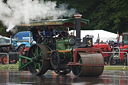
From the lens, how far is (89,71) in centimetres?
1543

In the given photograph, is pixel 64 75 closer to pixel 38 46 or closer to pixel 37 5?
pixel 38 46

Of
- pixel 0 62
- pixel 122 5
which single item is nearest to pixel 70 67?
pixel 0 62

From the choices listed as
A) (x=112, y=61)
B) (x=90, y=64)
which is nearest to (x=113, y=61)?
(x=112, y=61)

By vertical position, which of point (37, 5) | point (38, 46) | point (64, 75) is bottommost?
point (64, 75)

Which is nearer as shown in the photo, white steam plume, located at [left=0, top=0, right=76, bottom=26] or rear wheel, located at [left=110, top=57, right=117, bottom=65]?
white steam plume, located at [left=0, top=0, right=76, bottom=26]

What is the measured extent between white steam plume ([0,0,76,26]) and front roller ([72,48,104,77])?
3.52 m

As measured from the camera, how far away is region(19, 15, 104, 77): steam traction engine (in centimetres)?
1555

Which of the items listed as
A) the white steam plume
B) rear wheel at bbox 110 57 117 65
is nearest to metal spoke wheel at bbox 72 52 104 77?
the white steam plume

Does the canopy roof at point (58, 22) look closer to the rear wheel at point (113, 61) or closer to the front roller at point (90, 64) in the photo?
the front roller at point (90, 64)

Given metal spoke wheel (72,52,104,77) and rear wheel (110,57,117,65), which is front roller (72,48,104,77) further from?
rear wheel (110,57,117,65)

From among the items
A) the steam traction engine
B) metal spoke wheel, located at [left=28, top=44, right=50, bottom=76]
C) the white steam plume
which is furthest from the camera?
the white steam plume

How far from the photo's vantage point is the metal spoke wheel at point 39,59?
16.5 m

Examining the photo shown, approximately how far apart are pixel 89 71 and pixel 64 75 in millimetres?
1906

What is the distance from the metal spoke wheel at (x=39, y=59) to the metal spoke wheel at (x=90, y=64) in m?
1.41
